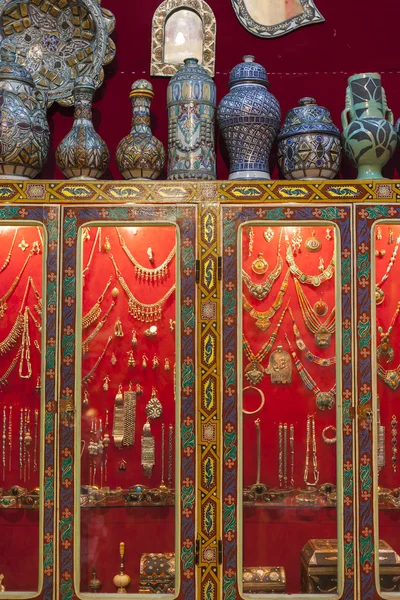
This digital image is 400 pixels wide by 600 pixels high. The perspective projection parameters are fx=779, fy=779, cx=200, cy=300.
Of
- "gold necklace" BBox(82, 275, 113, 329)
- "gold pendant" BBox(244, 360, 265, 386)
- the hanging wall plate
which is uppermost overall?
the hanging wall plate

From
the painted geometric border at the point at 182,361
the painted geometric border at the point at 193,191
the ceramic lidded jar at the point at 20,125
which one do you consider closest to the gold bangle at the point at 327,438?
the painted geometric border at the point at 182,361

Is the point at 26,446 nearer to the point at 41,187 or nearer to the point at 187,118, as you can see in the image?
the point at 41,187

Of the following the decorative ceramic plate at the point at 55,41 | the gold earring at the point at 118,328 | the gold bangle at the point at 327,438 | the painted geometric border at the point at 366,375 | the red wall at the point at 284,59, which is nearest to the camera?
the painted geometric border at the point at 366,375

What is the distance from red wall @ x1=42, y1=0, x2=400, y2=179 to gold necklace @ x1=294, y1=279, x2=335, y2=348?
90 centimetres

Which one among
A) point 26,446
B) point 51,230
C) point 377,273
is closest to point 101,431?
point 26,446

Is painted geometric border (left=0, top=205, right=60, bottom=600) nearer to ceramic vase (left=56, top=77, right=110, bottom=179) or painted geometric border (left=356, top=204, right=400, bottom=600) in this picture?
ceramic vase (left=56, top=77, right=110, bottom=179)

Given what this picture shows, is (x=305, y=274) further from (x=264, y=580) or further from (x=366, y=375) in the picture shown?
(x=264, y=580)

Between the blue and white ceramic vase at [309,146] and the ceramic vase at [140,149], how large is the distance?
0.58 meters

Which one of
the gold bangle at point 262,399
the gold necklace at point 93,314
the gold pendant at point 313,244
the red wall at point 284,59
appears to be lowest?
the gold bangle at point 262,399

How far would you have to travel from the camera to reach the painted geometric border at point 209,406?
3266 millimetres

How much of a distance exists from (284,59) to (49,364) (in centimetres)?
201

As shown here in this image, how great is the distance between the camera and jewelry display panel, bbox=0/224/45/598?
11.1 feet

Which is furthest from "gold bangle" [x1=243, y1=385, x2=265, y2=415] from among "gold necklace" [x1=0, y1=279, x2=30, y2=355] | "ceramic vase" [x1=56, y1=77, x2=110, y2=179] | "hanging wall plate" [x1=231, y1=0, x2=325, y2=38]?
"hanging wall plate" [x1=231, y1=0, x2=325, y2=38]

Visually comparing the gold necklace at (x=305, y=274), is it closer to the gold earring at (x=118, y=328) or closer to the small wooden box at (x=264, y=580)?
the gold earring at (x=118, y=328)
